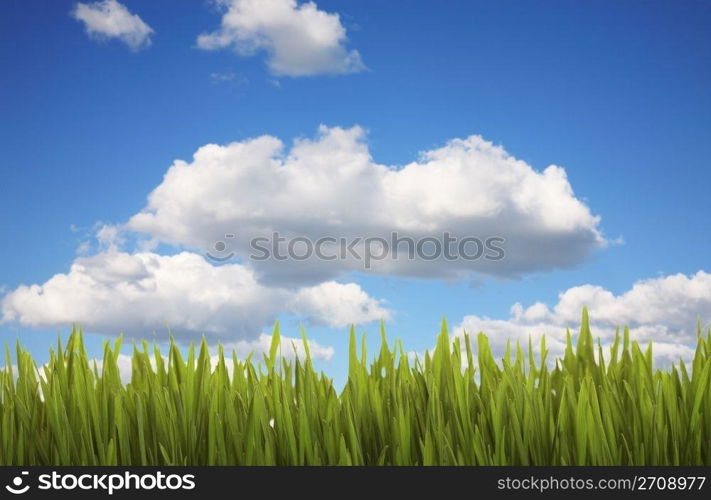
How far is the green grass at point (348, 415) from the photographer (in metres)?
3.33

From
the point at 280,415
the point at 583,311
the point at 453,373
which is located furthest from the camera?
the point at 583,311

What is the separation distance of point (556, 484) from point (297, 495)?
111 centimetres

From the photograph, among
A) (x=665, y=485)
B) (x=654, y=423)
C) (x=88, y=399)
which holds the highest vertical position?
(x=88, y=399)

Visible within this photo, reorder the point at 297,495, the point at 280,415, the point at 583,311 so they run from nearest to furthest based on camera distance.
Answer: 1. the point at 297,495
2. the point at 280,415
3. the point at 583,311

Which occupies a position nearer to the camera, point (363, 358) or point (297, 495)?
point (297, 495)

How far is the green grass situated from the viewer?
10.9 ft

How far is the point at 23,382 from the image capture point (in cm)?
384

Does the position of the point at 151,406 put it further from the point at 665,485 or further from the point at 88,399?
the point at 665,485

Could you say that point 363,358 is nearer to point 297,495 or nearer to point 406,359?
point 406,359

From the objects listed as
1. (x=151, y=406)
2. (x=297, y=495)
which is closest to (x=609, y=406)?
(x=297, y=495)

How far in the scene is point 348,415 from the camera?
3275 mm

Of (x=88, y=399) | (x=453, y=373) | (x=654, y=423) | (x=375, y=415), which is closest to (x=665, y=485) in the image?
(x=654, y=423)

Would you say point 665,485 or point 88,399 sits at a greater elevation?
point 88,399

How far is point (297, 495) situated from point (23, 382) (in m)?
1.70
